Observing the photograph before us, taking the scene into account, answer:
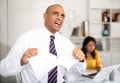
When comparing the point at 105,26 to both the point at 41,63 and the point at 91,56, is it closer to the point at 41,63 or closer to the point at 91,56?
the point at 91,56

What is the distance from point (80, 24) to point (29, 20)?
47.0 inches

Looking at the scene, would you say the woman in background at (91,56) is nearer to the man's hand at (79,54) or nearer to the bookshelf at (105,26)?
the bookshelf at (105,26)

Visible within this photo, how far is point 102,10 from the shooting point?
183 inches

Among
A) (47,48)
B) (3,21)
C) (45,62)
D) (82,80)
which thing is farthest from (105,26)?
(45,62)


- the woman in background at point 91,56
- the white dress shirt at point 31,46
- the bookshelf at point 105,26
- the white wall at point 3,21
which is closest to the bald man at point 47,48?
the white dress shirt at point 31,46

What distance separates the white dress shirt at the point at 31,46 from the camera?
1.63 m

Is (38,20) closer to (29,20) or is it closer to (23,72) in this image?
(29,20)

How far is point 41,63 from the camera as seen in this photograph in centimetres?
156

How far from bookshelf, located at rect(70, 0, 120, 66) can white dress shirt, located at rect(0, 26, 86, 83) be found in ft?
8.34

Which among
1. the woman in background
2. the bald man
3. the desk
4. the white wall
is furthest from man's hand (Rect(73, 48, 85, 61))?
the white wall

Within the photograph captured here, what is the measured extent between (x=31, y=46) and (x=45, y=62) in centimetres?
28

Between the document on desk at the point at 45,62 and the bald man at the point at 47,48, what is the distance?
0.06 m

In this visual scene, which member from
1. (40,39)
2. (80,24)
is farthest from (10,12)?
(40,39)

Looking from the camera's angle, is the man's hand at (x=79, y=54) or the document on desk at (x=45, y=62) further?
the man's hand at (x=79, y=54)
